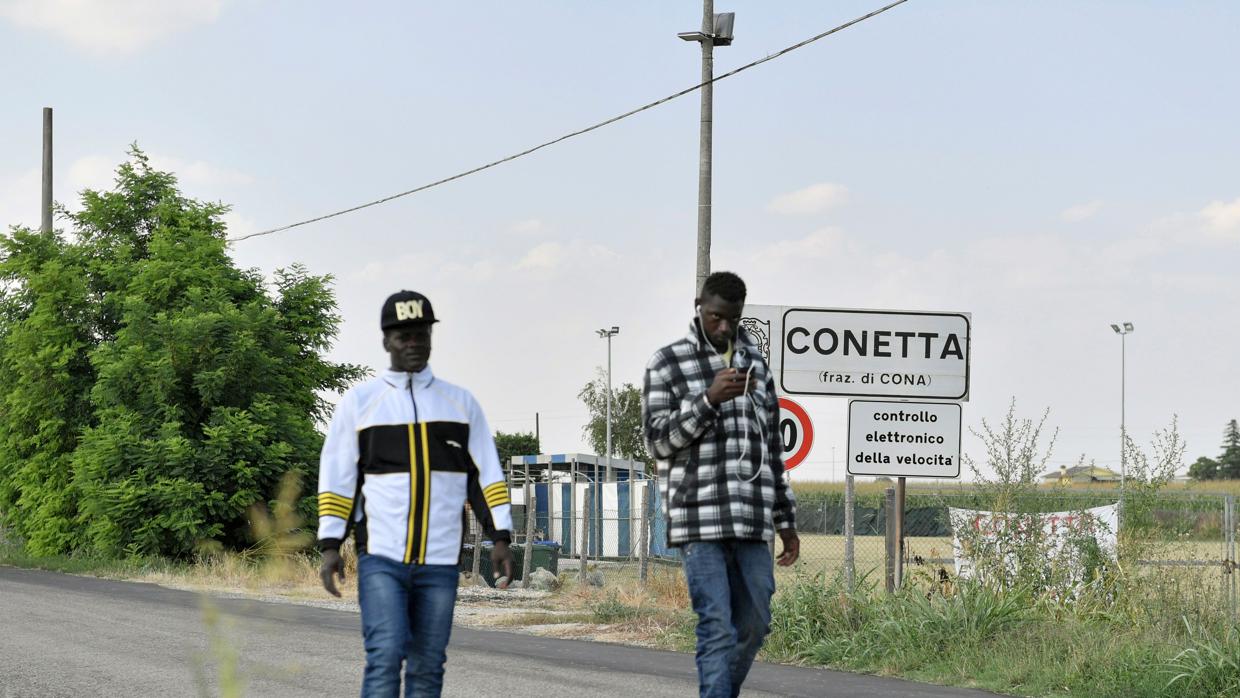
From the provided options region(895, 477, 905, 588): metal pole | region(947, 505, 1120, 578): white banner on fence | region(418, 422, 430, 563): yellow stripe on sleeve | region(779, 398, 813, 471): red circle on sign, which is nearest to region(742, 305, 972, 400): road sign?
region(779, 398, 813, 471): red circle on sign

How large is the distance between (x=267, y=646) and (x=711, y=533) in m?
6.47

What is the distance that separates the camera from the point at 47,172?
106 ft

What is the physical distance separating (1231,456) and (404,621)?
13829 centimetres

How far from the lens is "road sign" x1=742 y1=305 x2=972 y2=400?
1274 centimetres

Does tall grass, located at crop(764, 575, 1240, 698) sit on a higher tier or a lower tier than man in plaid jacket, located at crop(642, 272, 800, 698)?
lower

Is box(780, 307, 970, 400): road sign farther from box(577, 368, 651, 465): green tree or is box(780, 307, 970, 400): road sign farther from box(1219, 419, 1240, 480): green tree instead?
box(1219, 419, 1240, 480): green tree

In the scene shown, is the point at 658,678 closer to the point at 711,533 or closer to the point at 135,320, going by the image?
the point at 711,533

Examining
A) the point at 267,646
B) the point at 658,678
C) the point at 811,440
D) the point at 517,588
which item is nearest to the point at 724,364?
the point at 658,678

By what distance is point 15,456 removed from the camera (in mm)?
28172

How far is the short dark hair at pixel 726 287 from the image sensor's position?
5871 millimetres

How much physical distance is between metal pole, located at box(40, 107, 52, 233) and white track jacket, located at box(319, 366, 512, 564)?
26525 millimetres

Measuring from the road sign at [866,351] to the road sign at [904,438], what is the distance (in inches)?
5.2

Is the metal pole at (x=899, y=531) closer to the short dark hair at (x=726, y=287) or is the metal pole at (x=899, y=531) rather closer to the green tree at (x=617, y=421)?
the short dark hair at (x=726, y=287)

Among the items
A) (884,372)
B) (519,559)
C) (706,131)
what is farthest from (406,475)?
(519,559)
